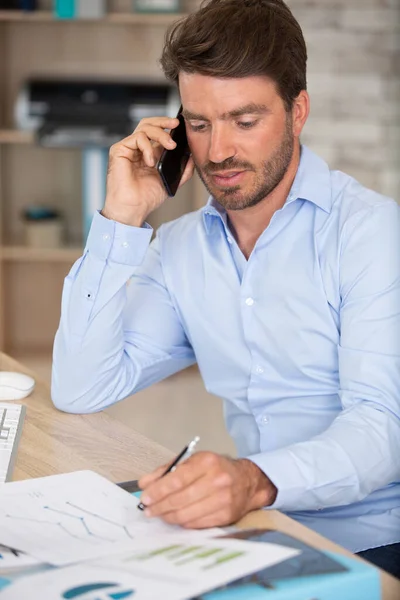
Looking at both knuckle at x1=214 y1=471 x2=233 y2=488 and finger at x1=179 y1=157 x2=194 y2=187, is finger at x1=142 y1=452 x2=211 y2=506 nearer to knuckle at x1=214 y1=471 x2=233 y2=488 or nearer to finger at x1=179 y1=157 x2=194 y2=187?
knuckle at x1=214 y1=471 x2=233 y2=488

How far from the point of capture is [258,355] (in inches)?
60.9

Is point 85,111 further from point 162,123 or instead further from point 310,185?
point 310,185

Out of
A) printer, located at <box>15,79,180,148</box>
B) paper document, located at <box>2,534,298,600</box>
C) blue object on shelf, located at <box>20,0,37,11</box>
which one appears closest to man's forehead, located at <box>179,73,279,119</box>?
paper document, located at <box>2,534,298,600</box>

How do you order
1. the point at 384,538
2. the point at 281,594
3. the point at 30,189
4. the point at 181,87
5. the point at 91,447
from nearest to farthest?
the point at 281,594 → the point at 91,447 → the point at 384,538 → the point at 181,87 → the point at 30,189

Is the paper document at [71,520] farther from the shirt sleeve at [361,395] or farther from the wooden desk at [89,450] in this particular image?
the shirt sleeve at [361,395]

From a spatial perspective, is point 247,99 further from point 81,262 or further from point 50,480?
point 50,480

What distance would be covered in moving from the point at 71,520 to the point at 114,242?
0.60m

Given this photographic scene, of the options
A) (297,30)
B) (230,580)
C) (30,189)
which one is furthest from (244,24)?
(30,189)

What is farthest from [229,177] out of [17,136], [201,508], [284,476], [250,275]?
[17,136]

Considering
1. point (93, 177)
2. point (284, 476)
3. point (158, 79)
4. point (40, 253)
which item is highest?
point (158, 79)

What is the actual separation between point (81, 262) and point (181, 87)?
0.33 m

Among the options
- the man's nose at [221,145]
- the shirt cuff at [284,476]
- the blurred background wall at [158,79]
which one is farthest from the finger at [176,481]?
the blurred background wall at [158,79]

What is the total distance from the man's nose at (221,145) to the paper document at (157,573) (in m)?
0.72

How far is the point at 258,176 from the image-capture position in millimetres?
1525
